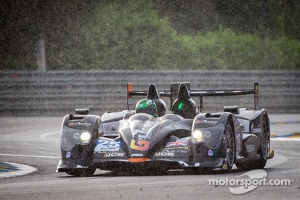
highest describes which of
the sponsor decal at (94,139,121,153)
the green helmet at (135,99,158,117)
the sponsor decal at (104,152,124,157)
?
the green helmet at (135,99,158,117)

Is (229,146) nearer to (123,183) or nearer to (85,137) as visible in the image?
(85,137)

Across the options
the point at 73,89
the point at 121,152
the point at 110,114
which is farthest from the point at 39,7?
the point at 121,152

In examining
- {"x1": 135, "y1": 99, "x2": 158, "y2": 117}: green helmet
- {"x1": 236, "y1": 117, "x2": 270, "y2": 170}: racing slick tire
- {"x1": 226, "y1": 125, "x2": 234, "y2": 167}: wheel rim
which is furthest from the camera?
{"x1": 236, "y1": 117, "x2": 270, "y2": 170}: racing slick tire

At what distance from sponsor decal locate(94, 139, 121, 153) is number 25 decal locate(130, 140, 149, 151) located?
204 millimetres

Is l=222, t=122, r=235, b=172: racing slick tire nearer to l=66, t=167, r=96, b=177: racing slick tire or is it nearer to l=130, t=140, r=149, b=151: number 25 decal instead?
l=130, t=140, r=149, b=151: number 25 decal

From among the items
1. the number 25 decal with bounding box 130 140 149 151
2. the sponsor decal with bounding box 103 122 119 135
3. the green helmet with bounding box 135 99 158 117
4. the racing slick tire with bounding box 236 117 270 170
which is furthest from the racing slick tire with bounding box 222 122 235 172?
the sponsor decal with bounding box 103 122 119 135

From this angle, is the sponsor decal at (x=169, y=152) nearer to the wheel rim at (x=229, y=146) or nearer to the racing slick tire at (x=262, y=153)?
the wheel rim at (x=229, y=146)

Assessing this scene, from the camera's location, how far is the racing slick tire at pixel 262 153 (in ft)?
40.4

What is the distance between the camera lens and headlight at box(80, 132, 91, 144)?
36.6 feet

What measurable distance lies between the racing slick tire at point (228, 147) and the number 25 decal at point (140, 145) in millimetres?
953

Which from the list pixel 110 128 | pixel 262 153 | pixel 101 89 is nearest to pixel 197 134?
pixel 262 153

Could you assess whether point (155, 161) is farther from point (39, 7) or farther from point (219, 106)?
point (39, 7)

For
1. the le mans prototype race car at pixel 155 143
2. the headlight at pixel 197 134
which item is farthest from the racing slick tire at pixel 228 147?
the headlight at pixel 197 134

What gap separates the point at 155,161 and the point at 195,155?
0.51 meters
